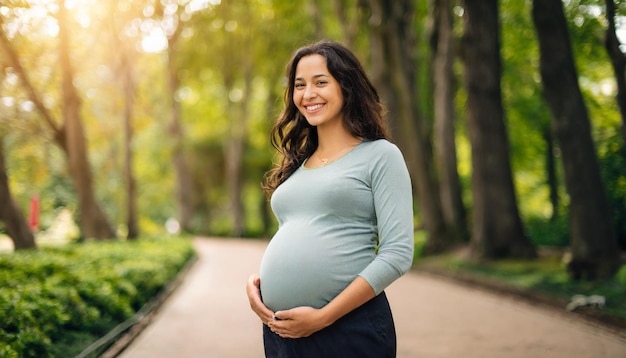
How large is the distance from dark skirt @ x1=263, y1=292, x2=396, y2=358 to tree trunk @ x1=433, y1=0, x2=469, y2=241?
14.5 metres

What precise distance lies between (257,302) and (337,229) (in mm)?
425

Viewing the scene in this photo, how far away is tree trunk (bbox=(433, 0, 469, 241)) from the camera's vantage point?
52.9 feet

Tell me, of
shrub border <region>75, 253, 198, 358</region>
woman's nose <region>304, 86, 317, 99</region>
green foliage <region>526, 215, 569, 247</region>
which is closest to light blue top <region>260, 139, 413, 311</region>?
woman's nose <region>304, 86, 317, 99</region>

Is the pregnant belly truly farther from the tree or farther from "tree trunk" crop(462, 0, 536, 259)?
the tree

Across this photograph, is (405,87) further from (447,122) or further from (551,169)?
(551,169)

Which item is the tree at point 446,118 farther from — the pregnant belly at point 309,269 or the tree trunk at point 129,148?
the pregnant belly at point 309,269

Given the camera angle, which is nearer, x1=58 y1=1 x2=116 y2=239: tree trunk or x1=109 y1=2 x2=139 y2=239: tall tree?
x1=58 y1=1 x2=116 y2=239: tree trunk

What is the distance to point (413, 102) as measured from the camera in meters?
16.6

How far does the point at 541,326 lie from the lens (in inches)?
310

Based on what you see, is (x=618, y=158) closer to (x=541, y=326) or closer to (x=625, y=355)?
(x=541, y=326)

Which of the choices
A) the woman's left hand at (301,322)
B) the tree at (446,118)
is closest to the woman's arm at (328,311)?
the woman's left hand at (301,322)

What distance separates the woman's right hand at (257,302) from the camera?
7.43ft

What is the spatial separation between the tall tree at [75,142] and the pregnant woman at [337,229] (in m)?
13.1

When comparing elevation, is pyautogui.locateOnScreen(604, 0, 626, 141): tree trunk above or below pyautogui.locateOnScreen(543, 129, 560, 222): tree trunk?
above
